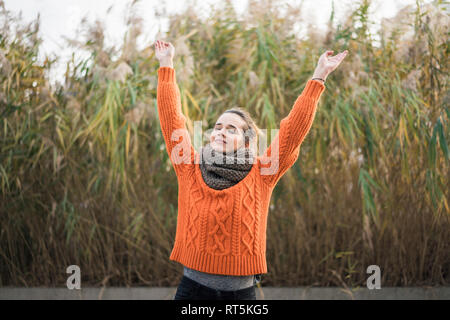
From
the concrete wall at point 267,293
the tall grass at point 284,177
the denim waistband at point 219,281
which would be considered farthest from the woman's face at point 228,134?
the concrete wall at point 267,293

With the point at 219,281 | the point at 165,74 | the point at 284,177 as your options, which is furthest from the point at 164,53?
the point at 284,177

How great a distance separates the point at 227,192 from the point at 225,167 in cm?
8

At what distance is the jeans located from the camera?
114 cm

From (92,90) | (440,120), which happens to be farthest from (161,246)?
(440,120)

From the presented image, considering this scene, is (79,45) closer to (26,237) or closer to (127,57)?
(127,57)

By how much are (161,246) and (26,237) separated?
0.88 m

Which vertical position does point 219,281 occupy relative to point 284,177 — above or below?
below

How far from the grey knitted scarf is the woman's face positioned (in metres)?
0.02

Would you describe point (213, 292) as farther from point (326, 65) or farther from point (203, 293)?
point (326, 65)

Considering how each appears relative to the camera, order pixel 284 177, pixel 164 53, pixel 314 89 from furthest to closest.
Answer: pixel 284 177, pixel 164 53, pixel 314 89

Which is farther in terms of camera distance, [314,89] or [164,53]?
[164,53]

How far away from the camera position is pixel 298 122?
1.10 m

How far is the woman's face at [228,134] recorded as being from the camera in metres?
1.15

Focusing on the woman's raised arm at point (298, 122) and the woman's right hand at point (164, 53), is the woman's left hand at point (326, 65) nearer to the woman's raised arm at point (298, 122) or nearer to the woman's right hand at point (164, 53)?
the woman's raised arm at point (298, 122)
